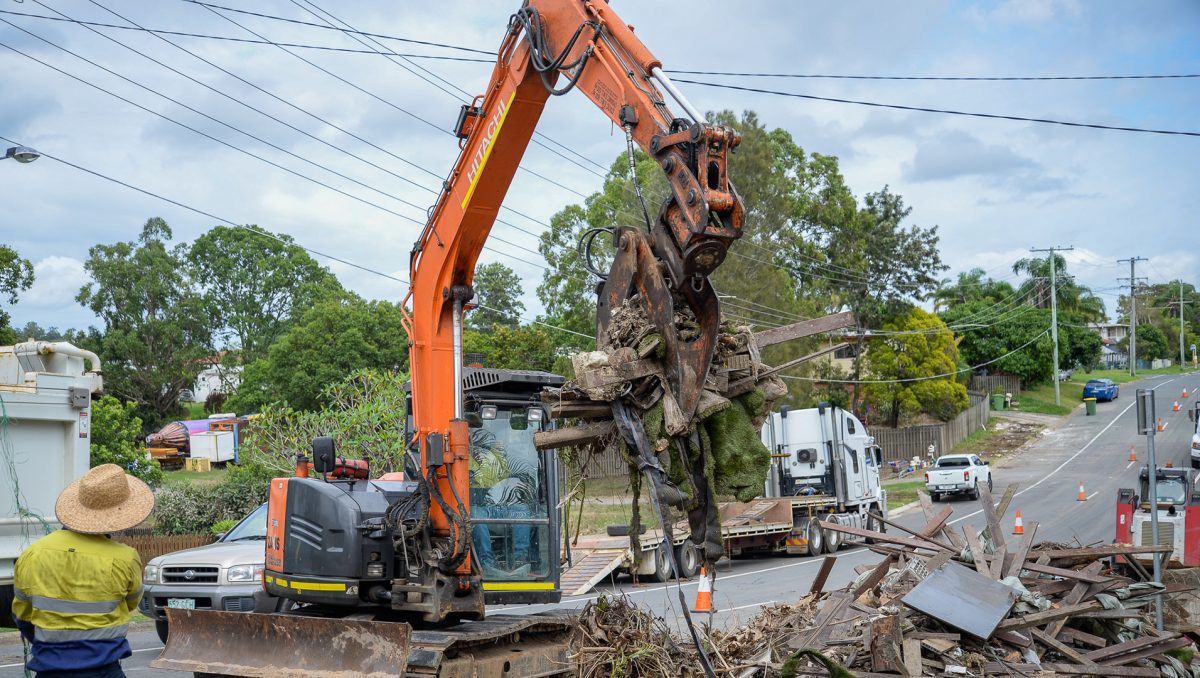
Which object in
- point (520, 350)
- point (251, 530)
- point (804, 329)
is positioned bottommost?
point (251, 530)

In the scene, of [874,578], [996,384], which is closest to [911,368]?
[996,384]

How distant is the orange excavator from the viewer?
7309 millimetres

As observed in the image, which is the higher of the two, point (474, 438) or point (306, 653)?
point (474, 438)

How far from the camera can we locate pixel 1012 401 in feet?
208

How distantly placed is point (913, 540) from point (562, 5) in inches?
262

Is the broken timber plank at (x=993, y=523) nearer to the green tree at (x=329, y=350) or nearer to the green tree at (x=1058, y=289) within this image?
the green tree at (x=329, y=350)

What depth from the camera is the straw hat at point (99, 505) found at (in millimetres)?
5453

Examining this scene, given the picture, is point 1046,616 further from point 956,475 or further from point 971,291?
point 971,291

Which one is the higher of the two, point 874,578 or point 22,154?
point 22,154

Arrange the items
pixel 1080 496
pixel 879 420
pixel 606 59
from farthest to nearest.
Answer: pixel 879 420, pixel 1080 496, pixel 606 59

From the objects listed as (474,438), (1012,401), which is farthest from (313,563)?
(1012,401)

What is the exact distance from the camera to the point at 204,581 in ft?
37.0

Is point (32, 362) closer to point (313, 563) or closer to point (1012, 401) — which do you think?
point (313, 563)

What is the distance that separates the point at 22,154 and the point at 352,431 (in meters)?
9.18
